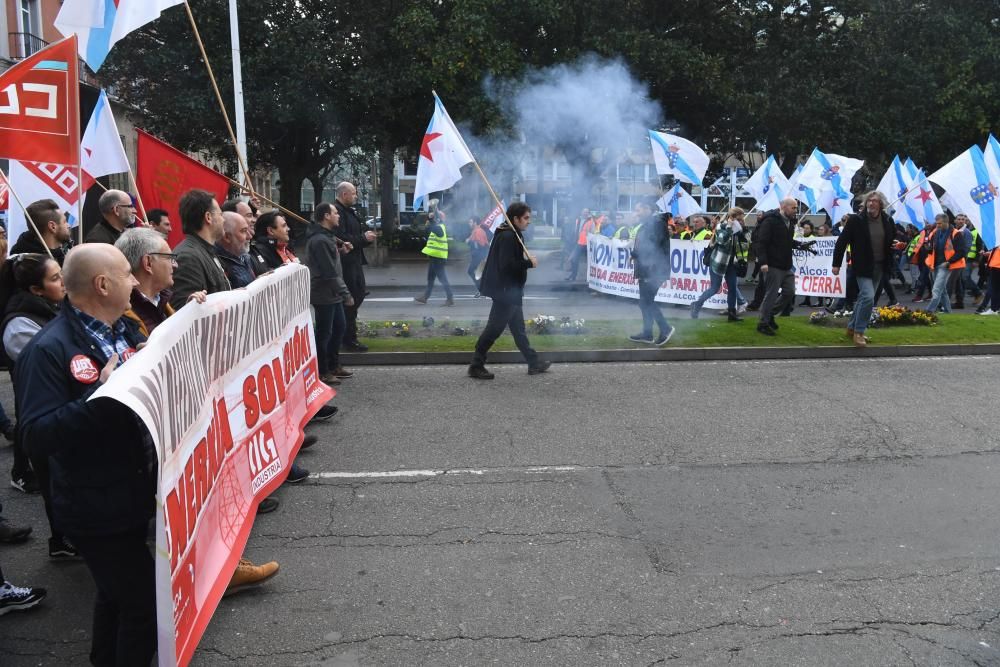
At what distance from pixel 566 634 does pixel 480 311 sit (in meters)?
10.4

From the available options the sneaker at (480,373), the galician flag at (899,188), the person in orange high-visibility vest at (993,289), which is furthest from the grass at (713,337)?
the galician flag at (899,188)

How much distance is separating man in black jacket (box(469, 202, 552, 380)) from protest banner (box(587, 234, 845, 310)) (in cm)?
532

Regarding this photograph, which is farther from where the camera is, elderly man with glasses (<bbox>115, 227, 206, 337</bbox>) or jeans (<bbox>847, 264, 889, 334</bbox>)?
jeans (<bbox>847, 264, 889, 334</bbox>)

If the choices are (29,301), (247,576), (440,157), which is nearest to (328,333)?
(440,157)

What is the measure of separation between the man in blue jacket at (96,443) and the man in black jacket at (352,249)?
6.14 metres

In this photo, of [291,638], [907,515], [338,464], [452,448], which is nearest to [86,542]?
[291,638]

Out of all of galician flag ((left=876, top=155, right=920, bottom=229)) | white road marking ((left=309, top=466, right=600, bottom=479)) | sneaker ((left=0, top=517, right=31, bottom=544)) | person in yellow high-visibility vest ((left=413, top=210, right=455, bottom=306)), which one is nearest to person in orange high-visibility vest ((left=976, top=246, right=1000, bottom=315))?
galician flag ((left=876, top=155, right=920, bottom=229))

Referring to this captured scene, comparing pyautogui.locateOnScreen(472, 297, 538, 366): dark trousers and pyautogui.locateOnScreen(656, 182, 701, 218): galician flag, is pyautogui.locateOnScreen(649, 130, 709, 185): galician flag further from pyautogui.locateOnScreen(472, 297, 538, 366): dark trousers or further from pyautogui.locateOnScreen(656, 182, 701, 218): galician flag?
pyautogui.locateOnScreen(472, 297, 538, 366): dark trousers

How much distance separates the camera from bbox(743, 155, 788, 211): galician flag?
1569cm

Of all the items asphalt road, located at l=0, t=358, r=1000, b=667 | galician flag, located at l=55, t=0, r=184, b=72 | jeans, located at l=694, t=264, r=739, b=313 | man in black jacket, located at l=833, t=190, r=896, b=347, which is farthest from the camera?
jeans, located at l=694, t=264, r=739, b=313

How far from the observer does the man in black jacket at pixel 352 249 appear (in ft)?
29.5

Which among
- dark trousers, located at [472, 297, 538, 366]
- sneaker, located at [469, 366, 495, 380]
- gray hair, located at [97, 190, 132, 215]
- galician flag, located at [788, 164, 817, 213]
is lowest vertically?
sneaker, located at [469, 366, 495, 380]

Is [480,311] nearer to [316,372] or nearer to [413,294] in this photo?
[413,294]

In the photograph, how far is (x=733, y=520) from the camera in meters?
4.75
